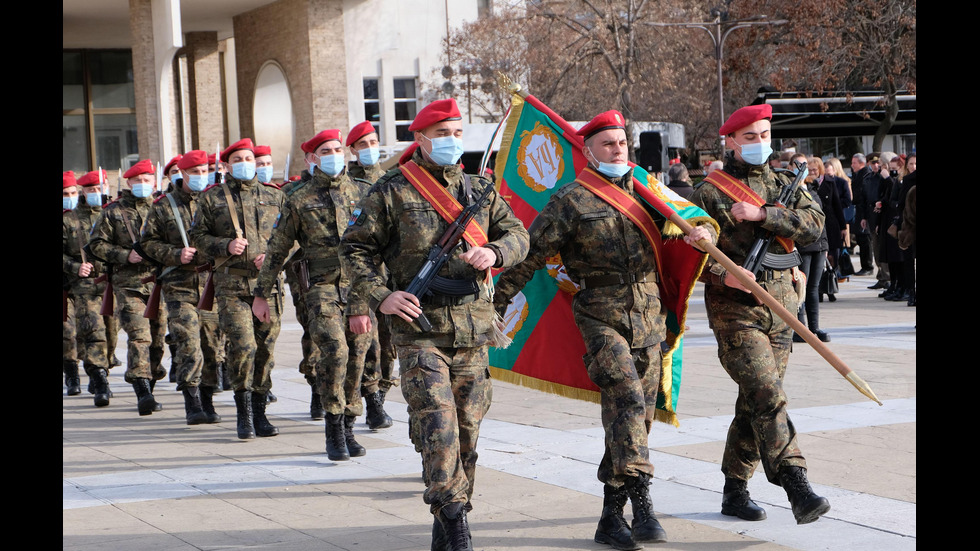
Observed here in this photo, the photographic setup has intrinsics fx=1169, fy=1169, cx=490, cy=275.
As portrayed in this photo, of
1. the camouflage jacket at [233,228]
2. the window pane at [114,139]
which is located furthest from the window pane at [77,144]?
the camouflage jacket at [233,228]

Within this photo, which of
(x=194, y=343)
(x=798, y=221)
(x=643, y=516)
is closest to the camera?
(x=643, y=516)

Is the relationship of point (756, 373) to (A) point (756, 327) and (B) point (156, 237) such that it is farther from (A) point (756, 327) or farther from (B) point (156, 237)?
(B) point (156, 237)

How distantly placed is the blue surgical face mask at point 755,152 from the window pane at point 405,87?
33935 millimetres

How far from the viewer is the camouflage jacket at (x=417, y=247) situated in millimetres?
5496

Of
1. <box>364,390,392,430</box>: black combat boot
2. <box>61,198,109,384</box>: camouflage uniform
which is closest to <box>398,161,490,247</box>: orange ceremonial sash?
<box>364,390,392,430</box>: black combat boot

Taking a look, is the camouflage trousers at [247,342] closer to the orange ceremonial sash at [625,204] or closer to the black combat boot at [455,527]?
the orange ceremonial sash at [625,204]

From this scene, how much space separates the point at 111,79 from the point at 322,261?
32.6m

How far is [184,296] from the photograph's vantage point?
997 centimetres

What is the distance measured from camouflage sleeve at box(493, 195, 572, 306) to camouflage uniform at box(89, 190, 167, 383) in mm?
5642

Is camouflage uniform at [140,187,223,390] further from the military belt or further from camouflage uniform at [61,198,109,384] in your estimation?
the military belt

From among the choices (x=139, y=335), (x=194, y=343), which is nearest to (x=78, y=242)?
(x=139, y=335)

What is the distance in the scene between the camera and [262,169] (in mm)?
9820
